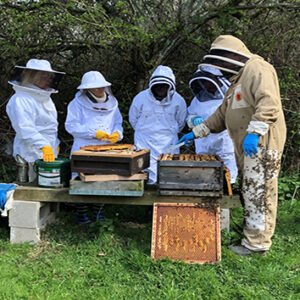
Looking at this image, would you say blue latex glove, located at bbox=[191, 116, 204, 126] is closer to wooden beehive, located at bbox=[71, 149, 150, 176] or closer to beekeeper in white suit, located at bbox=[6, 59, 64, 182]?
wooden beehive, located at bbox=[71, 149, 150, 176]

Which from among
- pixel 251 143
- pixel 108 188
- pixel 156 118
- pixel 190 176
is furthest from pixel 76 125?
pixel 251 143

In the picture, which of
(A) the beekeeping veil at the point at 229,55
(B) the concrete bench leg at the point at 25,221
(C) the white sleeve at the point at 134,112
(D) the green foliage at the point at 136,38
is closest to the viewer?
(A) the beekeeping veil at the point at 229,55

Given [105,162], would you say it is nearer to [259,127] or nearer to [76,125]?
[76,125]

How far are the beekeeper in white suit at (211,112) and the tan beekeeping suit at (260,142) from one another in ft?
2.47

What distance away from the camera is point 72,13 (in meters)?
4.84

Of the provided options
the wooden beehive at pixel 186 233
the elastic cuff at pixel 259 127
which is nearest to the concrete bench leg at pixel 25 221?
the wooden beehive at pixel 186 233

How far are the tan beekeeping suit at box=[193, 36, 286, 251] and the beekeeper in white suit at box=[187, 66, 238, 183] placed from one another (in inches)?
29.7

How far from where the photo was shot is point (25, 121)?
392 centimetres

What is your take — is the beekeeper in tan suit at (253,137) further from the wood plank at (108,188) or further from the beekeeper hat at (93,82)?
the beekeeper hat at (93,82)

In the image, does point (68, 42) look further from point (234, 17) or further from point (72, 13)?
point (234, 17)

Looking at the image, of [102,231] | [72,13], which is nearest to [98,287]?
[102,231]

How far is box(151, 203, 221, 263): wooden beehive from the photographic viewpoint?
3.39m

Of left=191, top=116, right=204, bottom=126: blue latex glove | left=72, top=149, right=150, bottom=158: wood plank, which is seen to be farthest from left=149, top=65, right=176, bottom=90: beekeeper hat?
left=72, top=149, right=150, bottom=158: wood plank

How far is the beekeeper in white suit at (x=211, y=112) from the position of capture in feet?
14.3
